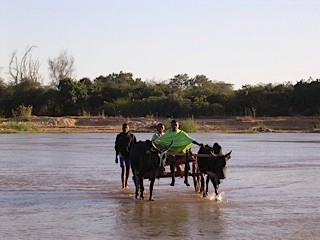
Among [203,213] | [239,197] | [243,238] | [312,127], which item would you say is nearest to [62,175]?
[239,197]

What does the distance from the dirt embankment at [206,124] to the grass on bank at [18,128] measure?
1.11m

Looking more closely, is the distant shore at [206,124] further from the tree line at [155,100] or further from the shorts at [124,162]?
the shorts at [124,162]

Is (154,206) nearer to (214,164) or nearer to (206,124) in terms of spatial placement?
(214,164)

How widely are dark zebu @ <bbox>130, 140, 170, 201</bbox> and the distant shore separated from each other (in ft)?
124

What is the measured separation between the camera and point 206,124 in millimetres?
56594

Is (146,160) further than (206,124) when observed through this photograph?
No

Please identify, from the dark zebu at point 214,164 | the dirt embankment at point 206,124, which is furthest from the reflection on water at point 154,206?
the dirt embankment at point 206,124

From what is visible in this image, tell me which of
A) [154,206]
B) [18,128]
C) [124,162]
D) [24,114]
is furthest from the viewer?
[24,114]

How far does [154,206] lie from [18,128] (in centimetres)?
4113

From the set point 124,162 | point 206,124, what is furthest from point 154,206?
point 206,124

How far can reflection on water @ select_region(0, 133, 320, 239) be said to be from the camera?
10812 millimetres

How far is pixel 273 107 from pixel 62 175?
156ft

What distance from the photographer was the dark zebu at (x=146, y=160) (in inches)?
550

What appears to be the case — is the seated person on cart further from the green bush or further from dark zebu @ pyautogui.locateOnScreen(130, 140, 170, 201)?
the green bush
